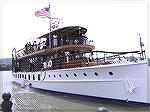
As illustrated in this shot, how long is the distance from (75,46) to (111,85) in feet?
19.8

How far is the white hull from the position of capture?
15141 mm

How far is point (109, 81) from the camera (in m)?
16.2

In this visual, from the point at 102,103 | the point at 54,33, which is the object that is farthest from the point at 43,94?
the point at 102,103

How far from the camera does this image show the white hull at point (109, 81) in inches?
596

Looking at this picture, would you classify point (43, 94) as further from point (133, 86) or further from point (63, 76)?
point (133, 86)

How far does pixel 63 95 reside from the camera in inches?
821

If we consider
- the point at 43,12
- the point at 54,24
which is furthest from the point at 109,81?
the point at 43,12

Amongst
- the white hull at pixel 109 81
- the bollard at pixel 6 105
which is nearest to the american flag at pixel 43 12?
the white hull at pixel 109 81

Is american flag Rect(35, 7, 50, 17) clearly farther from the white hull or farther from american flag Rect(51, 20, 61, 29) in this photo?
the white hull

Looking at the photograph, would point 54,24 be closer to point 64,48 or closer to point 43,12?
point 43,12

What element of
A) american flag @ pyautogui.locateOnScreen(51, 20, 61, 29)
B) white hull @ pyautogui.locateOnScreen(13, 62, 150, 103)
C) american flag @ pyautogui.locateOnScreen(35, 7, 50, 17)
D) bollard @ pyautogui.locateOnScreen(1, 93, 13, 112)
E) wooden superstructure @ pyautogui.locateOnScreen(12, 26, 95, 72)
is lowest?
white hull @ pyautogui.locateOnScreen(13, 62, 150, 103)

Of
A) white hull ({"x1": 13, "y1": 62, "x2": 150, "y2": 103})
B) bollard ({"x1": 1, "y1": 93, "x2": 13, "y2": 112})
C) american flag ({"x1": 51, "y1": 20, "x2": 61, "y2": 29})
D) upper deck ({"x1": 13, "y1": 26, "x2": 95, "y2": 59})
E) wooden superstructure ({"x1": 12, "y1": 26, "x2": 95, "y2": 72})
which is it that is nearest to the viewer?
bollard ({"x1": 1, "y1": 93, "x2": 13, "y2": 112})

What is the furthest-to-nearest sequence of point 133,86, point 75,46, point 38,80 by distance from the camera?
point 38,80, point 75,46, point 133,86

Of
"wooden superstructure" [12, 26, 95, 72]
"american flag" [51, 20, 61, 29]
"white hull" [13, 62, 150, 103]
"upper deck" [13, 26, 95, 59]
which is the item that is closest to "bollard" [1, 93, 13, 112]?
"white hull" [13, 62, 150, 103]
